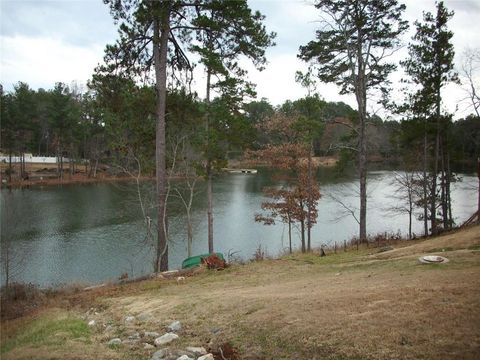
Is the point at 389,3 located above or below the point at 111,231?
above

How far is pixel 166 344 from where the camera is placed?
252 inches

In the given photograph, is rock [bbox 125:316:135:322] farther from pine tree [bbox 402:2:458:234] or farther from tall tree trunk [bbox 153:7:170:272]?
pine tree [bbox 402:2:458:234]

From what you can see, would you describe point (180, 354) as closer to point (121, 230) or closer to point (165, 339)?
point (165, 339)

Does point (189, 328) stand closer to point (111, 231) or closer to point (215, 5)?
point (215, 5)

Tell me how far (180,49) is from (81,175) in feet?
168

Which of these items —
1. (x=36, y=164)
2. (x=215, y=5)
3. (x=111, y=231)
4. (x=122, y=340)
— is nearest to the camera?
(x=122, y=340)

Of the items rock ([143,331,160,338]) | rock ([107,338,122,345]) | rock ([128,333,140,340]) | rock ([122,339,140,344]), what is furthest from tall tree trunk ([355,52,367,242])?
rock ([107,338,122,345])

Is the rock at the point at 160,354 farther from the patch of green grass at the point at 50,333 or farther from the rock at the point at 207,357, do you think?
the patch of green grass at the point at 50,333

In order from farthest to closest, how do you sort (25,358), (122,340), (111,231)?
(111,231)
(122,340)
(25,358)

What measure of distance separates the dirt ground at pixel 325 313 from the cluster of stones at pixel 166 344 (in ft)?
0.52

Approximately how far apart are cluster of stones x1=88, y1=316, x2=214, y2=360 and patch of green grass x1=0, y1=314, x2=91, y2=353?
60 centimetres

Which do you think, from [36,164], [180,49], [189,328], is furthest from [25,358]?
[36,164]

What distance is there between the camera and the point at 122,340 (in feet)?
22.5

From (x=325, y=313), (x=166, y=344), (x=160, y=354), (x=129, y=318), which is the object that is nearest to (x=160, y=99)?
(x=129, y=318)
